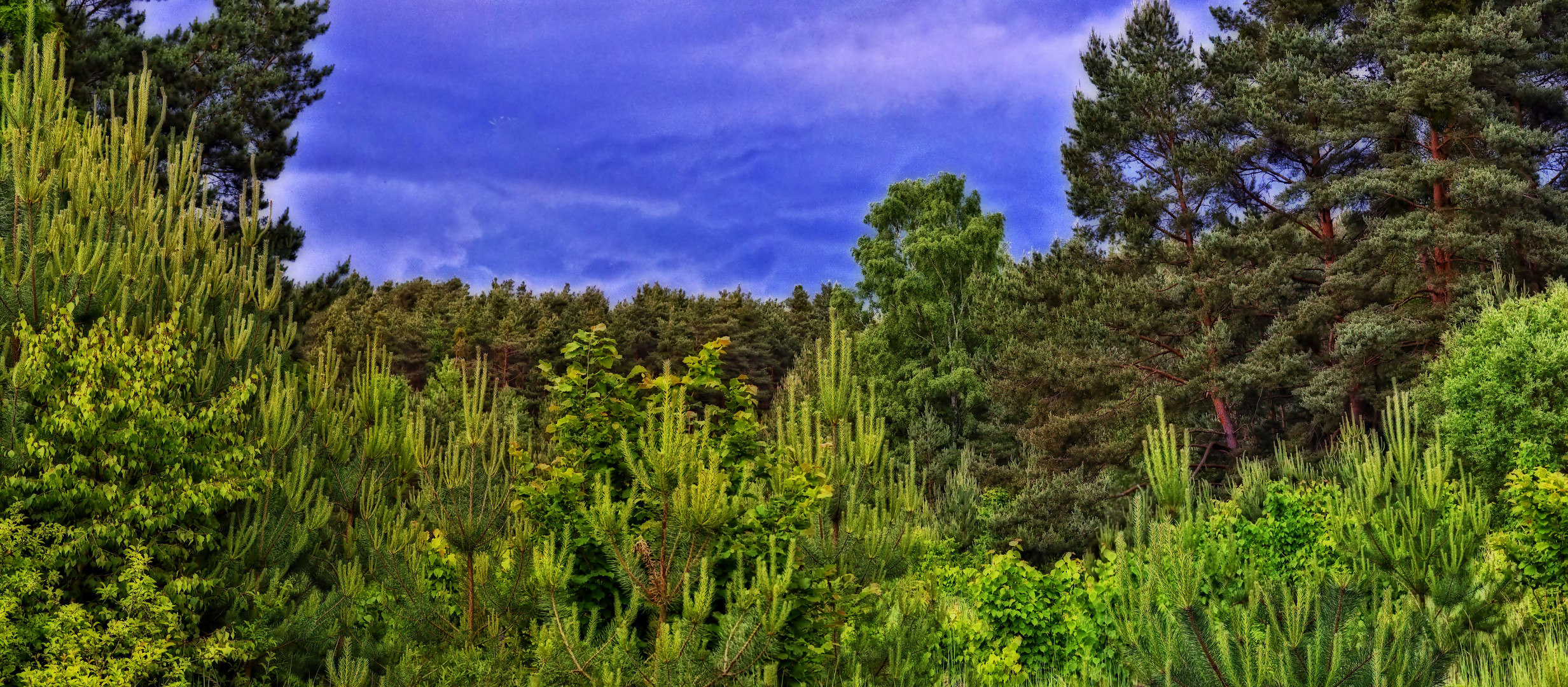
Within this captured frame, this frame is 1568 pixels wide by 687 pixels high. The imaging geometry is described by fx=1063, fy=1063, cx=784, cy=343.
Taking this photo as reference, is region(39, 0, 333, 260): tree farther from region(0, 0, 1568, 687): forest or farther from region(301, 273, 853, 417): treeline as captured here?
region(301, 273, 853, 417): treeline

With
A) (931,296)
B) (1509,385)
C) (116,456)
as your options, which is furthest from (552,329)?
(116,456)

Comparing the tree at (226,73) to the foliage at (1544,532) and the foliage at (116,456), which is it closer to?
the foliage at (116,456)

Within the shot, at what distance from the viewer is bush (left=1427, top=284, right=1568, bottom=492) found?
19984mm

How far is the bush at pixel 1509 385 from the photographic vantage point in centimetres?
1998

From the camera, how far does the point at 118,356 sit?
7957 mm

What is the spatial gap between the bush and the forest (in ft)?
0.30

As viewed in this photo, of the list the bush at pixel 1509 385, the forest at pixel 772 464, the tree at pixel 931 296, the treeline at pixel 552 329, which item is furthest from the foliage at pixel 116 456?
the treeline at pixel 552 329

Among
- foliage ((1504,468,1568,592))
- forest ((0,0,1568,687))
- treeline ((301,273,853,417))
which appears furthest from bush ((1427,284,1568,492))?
treeline ((301,273,853,417))

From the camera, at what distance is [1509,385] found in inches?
800

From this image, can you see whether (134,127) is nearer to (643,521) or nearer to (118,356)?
(118,356)

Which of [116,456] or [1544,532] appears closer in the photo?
[116,456]

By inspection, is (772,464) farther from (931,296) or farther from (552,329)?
(552,329)

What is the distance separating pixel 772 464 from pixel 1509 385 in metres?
19.5

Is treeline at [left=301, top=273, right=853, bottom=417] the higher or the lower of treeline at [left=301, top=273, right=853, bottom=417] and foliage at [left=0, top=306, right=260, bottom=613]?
the higher
